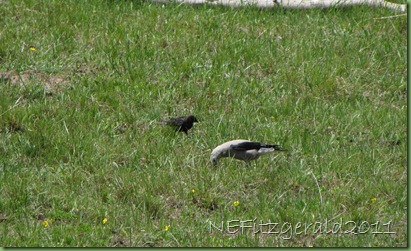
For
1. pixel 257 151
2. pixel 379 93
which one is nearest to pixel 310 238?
pixel 257 151

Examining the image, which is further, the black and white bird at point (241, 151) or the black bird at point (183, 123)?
the black bird at point (183, 123)

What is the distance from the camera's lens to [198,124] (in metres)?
8.66

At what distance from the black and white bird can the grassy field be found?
3.7 inches

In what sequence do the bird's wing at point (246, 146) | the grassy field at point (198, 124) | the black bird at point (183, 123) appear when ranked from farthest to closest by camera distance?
1. the black bird at point (183, 123)
2. the bird's wing at point (246, 146)
3. the grassy field at point (198, 124)

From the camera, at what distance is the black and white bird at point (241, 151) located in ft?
24.8

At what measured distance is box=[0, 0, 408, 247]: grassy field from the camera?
6.77 meters

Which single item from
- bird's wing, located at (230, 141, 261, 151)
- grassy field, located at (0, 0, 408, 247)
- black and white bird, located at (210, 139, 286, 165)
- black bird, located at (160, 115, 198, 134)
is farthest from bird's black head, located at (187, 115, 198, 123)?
bird's wing, located at (230, 141, 261, 151)

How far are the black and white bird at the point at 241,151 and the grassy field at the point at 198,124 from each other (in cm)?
9

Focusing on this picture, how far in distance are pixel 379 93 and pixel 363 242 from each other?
353 cm

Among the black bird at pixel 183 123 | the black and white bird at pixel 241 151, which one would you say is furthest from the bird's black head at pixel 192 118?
the black and white bird at pixel 241 151

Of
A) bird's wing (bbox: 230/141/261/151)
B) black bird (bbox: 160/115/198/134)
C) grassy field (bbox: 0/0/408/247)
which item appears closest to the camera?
grassy field (bbox: 0/0/408/247)

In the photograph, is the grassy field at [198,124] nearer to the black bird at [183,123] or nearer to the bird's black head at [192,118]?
the black bird at [183,123]

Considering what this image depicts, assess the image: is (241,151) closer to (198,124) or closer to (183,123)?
(183,123)

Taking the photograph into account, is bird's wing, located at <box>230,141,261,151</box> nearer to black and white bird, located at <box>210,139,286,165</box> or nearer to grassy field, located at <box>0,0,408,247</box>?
black and white bird, located at <box>210,139,286,165</box>
